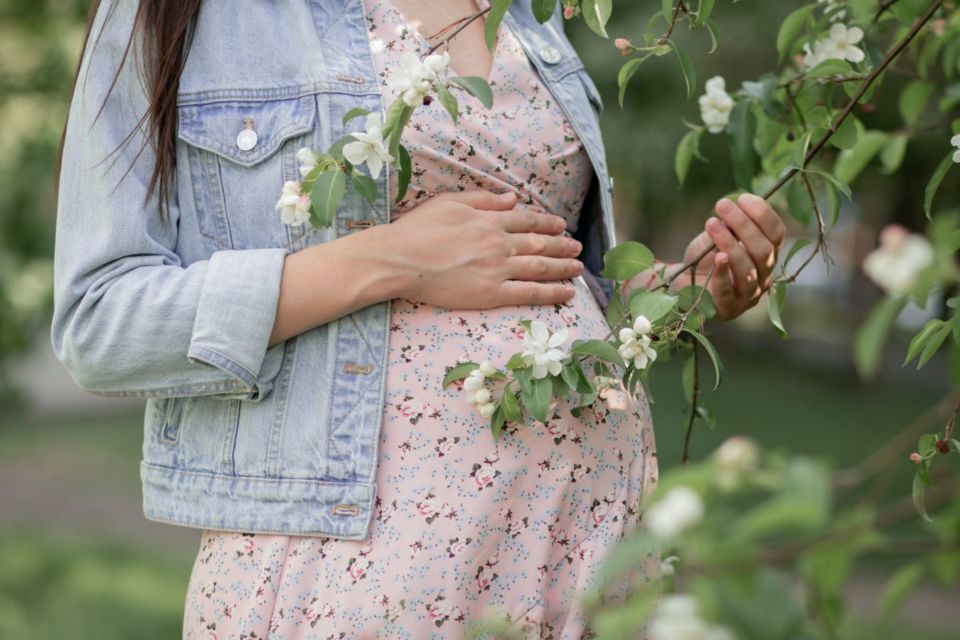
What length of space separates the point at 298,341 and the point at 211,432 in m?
0.17

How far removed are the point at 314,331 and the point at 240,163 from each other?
237 millimetres

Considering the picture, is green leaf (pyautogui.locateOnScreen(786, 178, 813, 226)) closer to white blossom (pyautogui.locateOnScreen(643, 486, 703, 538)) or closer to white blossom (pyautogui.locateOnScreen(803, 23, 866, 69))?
white blossom (pyautogui.locateOnScreen(803, 23, 866, 69))

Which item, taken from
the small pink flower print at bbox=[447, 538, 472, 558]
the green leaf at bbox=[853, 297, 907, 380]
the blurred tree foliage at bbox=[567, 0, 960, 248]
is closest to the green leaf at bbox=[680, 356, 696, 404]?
the small pink flower print at bbox=[447, 538, 472, 558]

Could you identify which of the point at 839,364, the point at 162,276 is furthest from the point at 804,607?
the point at 839,364

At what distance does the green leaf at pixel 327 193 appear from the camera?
1.24 meters

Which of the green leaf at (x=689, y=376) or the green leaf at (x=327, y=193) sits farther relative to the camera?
the green leaf at (x=689, y=376)

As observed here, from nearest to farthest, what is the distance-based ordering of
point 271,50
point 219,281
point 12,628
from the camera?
point 219,281, point 271,50, point 12,628

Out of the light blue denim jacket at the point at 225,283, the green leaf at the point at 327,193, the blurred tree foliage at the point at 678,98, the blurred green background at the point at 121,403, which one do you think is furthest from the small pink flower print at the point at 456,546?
the blurred tree foliage at the point at 678,98

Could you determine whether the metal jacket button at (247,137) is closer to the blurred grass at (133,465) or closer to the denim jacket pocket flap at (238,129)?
the denim jacket pocket flap at (238,129)

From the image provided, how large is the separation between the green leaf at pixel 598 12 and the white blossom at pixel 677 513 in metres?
0.80

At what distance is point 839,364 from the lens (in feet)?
45.2

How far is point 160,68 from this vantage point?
56.2 inches

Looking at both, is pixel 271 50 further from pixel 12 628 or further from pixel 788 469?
pixel 12 628

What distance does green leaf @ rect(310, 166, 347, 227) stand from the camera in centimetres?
124
